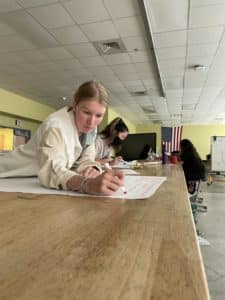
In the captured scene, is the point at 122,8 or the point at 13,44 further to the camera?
the point at 13,44

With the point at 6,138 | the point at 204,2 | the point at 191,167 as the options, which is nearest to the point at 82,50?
the point at 204,2

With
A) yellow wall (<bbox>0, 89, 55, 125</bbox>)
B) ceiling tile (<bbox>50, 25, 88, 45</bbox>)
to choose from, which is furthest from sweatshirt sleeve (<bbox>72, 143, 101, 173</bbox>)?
yellow wall (<bbox>0, 89, 55, 125</bbox>)

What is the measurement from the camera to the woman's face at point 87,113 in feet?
3.34

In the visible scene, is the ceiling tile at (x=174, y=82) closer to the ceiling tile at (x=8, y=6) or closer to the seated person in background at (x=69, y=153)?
the ceiling tile at (x=8, y=6)

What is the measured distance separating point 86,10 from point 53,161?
2564mm

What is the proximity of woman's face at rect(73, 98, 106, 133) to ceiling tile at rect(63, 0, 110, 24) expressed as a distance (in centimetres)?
217

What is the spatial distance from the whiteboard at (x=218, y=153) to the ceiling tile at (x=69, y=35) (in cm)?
676

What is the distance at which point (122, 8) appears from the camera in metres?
2.86

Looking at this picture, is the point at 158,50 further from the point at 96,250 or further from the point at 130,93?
the point at 96,250

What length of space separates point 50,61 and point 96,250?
463 cm

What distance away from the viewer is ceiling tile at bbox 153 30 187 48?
3.46 meters

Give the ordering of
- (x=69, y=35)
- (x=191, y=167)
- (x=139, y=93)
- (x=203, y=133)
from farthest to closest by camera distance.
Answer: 1. (x=203, y=133)
2. (x=139, y=93)
3. (x=191, y=167)
4. (x=69, y=35)

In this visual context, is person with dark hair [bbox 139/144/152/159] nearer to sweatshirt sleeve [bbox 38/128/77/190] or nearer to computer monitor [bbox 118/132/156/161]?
computer monitor [bbox 118/132/156/161]

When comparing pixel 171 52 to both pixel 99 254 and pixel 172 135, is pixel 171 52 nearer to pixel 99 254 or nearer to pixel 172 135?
pixel 99 254
